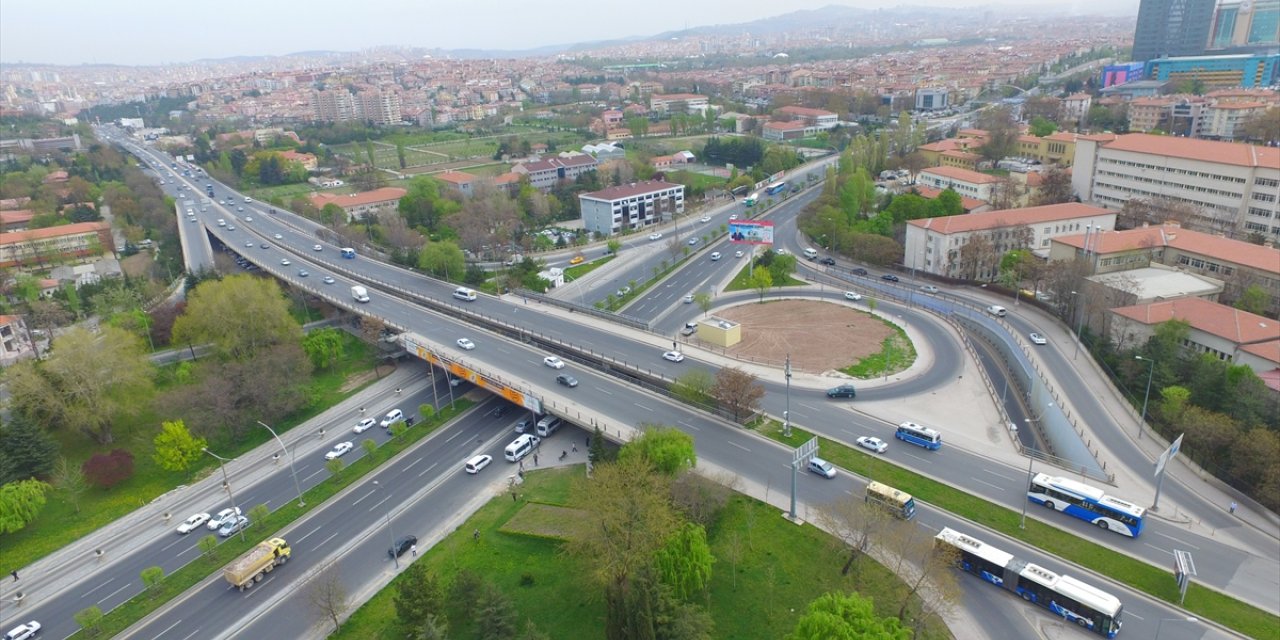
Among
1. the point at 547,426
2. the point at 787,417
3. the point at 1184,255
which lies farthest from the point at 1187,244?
the point at 547,426

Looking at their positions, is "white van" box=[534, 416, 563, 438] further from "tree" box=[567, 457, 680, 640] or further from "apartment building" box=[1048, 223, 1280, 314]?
"apartment building" box=[1048, 223, 1280, 314]

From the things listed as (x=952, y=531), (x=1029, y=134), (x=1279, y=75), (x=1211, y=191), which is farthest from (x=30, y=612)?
(x=1279, y=75)

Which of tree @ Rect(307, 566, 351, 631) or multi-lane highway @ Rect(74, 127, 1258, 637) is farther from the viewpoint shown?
multi-lane highway @ Rect(74, 127, 1258, 637)

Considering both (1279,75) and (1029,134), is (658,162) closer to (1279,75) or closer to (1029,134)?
(1029,134)

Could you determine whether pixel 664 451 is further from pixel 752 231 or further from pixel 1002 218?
pixel 1002 218

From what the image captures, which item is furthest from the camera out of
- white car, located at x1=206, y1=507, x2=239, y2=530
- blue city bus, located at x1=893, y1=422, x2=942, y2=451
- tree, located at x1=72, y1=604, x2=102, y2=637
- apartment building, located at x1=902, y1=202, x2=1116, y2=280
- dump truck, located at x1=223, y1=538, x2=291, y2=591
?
apartment building, located at x1=902, y1=202, x2=1116, y2=280

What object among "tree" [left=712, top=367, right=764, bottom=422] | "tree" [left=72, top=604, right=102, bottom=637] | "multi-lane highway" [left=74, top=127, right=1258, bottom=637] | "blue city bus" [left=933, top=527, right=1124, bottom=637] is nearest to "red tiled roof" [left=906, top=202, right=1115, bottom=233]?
"multi-lane highway" [left=74, top=127, right=1258, bottom=637]

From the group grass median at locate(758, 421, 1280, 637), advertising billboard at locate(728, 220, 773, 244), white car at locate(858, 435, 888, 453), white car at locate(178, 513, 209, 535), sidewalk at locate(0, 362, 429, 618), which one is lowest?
sidewalk at locate(0, 362, 429, 618)
